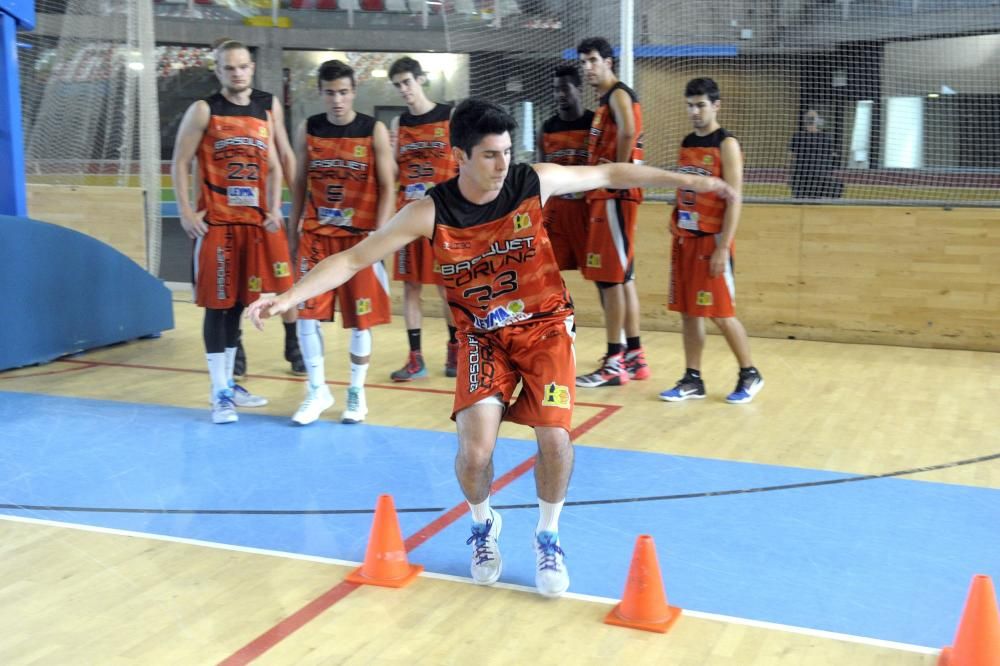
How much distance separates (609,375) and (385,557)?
3.73 metres

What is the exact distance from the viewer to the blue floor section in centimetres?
367

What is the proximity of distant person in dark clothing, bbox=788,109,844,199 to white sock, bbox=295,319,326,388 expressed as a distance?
5.52m

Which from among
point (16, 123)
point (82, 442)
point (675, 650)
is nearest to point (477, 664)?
point (675, 650)

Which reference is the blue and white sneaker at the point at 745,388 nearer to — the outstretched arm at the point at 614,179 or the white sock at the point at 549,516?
the outstretched arm at the point at 614,179

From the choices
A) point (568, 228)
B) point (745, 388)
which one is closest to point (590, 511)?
point (745, 388)

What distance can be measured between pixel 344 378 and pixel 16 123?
125 inches

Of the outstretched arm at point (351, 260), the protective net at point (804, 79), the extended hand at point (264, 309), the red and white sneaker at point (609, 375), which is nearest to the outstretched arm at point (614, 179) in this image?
the outstretched arm at point (351, 260)

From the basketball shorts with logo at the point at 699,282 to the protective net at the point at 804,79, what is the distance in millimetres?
2942

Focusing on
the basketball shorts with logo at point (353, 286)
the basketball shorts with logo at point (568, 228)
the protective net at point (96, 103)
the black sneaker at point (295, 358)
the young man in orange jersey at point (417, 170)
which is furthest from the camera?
the protective net at point (96, 103)

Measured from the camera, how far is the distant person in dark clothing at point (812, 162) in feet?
32.3

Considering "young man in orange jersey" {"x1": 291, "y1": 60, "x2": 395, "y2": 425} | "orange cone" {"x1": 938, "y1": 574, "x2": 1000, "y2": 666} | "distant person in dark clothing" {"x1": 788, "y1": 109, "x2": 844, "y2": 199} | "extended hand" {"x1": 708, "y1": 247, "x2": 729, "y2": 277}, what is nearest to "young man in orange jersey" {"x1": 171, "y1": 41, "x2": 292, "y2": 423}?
"young man in orange jersey" {"x1": 291, "y1": 60, "x2": 395, "y2": 425}

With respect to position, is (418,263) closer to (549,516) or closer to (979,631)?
(549,516)

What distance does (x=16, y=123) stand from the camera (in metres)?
7.84

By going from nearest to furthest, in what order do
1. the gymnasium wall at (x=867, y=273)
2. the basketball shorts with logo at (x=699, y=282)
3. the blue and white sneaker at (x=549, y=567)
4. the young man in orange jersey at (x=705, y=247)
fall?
1. the blue and white sneaker at (x=549, y=567)
2. the young man in orange jersey at (x=705, y=247)
3. the basketball shorts with logo at (x=699, y=282)
4. the gymnasium wall at (x=867, y=273)
